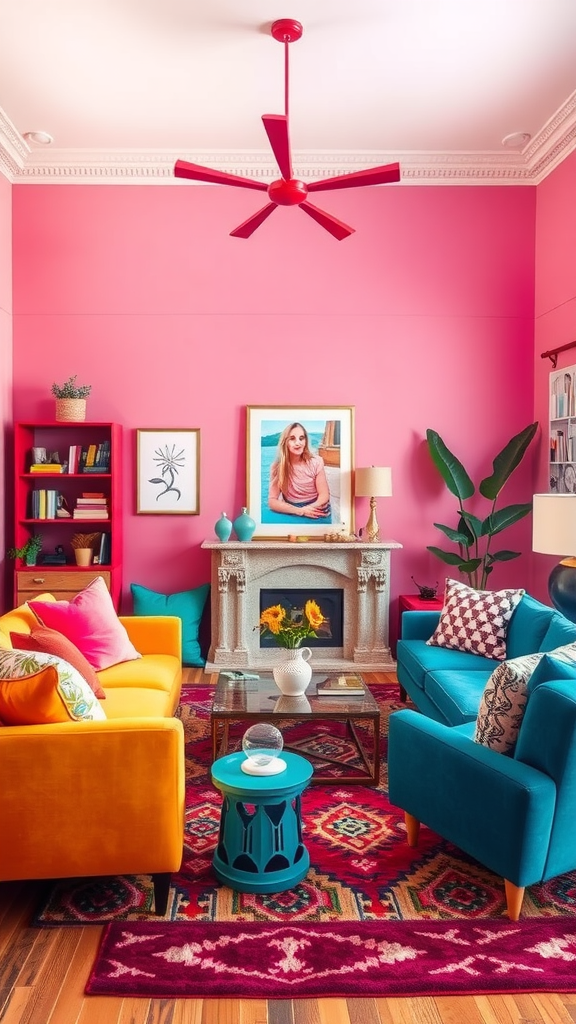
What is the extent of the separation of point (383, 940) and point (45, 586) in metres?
3.91

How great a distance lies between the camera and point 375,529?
232 inches

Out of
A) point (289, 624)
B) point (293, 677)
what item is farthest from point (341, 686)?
point (289, 624)

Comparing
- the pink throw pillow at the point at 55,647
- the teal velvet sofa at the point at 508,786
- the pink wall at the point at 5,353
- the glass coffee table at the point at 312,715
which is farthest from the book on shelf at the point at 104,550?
the teal velvet sofa at the point at 508,786

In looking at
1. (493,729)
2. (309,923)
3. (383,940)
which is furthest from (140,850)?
(493,729)

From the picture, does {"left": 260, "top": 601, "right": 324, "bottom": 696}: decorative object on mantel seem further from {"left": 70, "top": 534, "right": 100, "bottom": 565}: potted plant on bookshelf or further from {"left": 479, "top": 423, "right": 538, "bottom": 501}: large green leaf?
{"left": 479, "top": 423, "right": 538, "bottom": 501}: large green leaf

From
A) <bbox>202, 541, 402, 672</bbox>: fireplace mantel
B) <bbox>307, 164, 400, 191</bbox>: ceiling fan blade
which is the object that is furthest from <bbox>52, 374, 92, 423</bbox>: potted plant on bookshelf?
<bbox>307, 164, 400, 191</bbox>: ceiling fan blade

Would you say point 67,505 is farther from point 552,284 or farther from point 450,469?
point 552,284

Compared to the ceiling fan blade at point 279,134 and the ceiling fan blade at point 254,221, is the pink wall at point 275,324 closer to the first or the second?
the ceiling fan blade at point 254,221

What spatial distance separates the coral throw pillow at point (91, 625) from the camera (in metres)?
3.90

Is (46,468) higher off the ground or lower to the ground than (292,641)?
higher

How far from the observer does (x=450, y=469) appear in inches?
231

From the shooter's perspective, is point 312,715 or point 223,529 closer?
point 312,715

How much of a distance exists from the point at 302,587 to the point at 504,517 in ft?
5.48

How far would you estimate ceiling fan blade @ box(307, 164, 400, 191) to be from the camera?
376 cm
